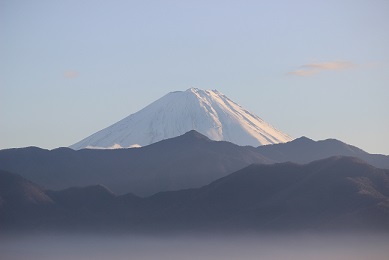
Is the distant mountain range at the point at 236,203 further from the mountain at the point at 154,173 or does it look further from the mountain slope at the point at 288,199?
the mountain at the point at 154,173

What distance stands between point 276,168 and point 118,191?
1455 inches

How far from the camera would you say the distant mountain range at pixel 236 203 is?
13375 cm

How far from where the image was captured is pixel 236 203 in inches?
5876

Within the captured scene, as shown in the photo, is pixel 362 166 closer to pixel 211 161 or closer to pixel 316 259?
pixel 316 259

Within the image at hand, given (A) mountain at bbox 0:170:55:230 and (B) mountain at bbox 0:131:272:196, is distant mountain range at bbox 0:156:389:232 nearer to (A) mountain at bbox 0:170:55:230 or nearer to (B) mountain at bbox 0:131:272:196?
(A) mountain at bbox 0:170:55:230

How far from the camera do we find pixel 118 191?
184875 millimetres

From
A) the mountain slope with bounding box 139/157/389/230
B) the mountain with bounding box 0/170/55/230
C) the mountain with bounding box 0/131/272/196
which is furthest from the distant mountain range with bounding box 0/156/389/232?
the mountain with bounding box 0/131/272/196

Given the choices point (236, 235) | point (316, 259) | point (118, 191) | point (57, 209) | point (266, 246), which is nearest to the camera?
point (316, 259)

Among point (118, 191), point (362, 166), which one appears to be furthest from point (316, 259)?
point (118, 191)

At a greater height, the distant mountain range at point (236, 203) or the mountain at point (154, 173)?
the mountain at point (154, 173)

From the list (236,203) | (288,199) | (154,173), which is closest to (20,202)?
(236,203)

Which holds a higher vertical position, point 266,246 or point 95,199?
point 95,199

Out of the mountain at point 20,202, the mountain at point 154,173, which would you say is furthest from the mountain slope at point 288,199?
the mountain at point 154,173

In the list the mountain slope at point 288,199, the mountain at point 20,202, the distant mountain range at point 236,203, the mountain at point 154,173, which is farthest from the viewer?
the mountain at point 154,173
